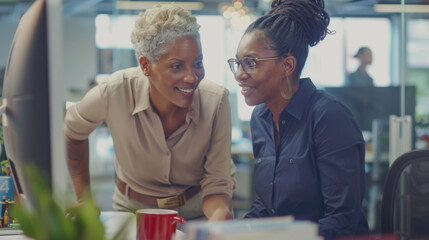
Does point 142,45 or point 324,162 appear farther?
point 142,45

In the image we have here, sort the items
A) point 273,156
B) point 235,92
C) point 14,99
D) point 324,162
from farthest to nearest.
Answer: point 235,92 < point 273,156 < point 324,162 < point 14,99

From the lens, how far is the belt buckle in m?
2.08

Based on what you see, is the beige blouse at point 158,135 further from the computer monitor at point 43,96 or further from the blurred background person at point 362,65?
the blurred background person at point 362,65

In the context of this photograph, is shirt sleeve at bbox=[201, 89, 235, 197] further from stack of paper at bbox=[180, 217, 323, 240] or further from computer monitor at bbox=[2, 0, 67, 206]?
stack of paper at bbox=[180, 217, 323, 240]

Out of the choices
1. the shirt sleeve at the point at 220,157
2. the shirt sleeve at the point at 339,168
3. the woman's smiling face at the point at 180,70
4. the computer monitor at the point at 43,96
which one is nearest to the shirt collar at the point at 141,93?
the woman's smiling face at the point at 180,70

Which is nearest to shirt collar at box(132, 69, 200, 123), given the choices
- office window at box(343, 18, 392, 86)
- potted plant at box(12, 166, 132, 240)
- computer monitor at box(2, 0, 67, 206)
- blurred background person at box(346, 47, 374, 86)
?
computer monitor at box(2, 0, 67, 206)

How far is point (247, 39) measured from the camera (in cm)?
200

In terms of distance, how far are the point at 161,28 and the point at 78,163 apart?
596 mm

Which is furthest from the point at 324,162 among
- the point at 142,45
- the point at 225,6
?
the point at 225,6

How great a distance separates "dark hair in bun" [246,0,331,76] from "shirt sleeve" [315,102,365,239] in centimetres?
25

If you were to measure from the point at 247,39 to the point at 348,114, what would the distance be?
0.41 metres

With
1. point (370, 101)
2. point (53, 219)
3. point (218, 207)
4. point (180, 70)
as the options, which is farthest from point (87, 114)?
point (370, 101)

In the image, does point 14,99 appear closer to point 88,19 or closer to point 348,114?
point 348,114

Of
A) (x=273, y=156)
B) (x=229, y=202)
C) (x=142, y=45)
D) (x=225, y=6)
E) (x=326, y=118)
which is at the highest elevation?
(x=225, y=6)
